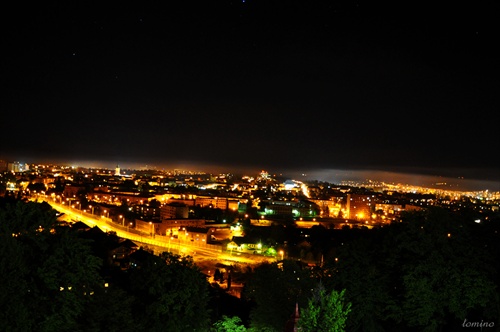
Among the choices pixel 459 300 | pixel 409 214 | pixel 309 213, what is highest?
pixel 409 214

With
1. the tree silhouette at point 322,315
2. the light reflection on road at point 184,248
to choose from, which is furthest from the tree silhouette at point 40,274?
the light reflection on road at point 184,248

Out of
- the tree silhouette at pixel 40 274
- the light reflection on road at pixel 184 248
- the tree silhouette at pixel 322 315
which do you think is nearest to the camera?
the tree silhouette at pixel 40 274

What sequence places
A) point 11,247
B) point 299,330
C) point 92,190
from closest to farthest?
point 11,247
point 299,330
point 92,190

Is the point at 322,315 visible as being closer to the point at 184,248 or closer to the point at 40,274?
the point at 40,274

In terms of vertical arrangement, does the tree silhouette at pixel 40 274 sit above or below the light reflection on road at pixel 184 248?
above

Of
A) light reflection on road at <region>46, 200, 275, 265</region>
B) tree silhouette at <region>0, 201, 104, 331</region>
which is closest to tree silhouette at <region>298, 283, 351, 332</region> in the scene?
tree silhouette at <region>0, 201, 104, 331</region>

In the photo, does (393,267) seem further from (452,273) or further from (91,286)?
(91,286)

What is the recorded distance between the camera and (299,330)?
5.42m

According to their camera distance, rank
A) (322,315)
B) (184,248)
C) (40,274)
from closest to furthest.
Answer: (40,274), (322,315), (184,248)

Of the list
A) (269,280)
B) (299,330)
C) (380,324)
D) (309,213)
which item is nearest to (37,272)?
(299,330)

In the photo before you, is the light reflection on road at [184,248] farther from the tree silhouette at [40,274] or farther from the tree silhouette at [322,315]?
the tree silhouette at [322,315]

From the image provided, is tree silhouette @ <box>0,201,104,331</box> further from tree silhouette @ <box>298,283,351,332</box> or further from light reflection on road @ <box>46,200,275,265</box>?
light reflection on road @ <box>46,200,275,265</box>

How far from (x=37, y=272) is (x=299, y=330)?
2799 mm

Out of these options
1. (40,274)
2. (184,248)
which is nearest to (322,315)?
(40,274)
